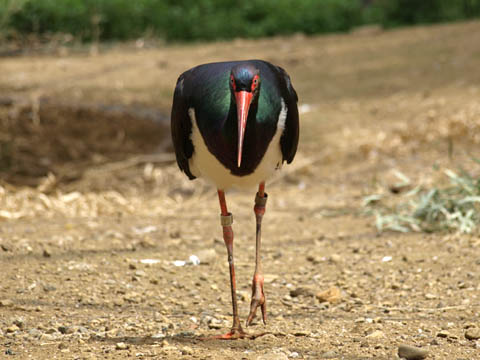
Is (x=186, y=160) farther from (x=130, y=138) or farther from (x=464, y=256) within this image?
(x=130, y=138)

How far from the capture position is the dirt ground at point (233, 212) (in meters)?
3.43

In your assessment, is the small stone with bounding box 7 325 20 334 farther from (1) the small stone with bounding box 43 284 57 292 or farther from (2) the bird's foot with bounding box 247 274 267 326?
(2) the bird's foot with bounding box 247 274 267 326

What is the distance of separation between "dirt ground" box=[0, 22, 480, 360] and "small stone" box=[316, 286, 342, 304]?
0.01 m

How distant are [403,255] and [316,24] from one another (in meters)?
10.1

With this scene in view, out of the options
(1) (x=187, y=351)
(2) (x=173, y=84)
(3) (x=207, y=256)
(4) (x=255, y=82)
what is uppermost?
(4) (x=255, y=82)

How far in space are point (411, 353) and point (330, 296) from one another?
902 mm

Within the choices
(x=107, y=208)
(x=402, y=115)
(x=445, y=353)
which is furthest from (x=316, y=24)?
(x=445, y=353)

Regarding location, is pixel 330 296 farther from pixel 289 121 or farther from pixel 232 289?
pixel 289 121

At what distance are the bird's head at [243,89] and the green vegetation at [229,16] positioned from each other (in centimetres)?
969

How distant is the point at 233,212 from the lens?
580 cm

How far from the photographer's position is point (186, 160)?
3691 millimetres

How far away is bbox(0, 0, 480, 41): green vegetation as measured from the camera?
1284 cm

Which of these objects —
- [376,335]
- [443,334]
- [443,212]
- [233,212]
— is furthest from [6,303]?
[443,212]

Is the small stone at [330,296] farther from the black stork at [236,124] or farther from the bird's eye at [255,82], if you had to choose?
the bird's eye at [255,82]
